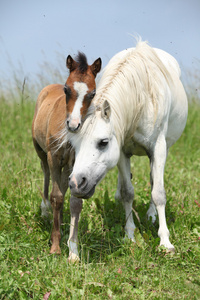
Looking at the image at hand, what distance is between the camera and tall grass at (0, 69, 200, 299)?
2660 mm

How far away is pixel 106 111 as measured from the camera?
301cm

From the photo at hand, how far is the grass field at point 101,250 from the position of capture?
2.66m

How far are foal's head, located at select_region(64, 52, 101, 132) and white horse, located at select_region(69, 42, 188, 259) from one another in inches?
6.0

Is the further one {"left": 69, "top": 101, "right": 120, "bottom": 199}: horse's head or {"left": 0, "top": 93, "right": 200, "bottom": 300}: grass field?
{"left": 69, "top": 101, "right": 120, "bottom": 199}: horse's head

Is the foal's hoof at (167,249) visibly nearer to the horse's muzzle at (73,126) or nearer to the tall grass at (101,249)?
the tall grass at (101,249)

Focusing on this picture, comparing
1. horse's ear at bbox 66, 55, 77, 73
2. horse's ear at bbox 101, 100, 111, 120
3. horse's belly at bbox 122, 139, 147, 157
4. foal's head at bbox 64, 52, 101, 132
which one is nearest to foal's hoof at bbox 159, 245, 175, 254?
horse's belly at bbox 122, 139, 147, 157

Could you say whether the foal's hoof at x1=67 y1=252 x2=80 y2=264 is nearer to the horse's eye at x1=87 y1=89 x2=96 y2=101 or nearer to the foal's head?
the foal's head

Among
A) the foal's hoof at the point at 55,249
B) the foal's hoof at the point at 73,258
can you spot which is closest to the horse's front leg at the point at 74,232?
the foal's hoof at the point at 73,258

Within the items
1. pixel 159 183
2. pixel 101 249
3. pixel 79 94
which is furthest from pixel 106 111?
pixel 101 249

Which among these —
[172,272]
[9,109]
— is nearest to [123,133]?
[172,272]

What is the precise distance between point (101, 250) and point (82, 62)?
1.78 metres

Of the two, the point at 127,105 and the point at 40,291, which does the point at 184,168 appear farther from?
the point at 40,291

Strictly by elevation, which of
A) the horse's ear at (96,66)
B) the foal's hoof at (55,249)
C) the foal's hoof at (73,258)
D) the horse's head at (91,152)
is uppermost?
the horse's ear at (96,66)

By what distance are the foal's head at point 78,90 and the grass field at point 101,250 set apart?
1.17 m
